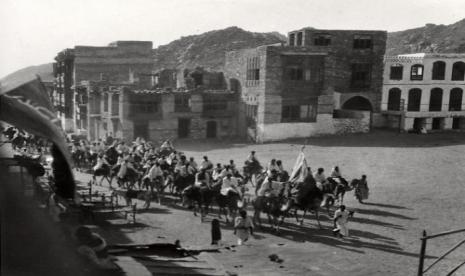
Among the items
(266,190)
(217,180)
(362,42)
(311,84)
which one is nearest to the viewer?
(266,190)

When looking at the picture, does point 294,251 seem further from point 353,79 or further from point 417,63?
point 417,63

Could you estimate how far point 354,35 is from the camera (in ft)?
143

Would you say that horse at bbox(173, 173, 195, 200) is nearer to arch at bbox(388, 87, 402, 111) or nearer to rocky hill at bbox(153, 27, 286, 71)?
arch at bbox(388, 87, 402, 111)

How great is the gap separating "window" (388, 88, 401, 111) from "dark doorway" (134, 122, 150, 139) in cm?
2402

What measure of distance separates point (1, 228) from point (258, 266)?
A: 6604 millimetres

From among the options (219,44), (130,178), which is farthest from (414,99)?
(219,44)

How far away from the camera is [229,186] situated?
58.6 feet

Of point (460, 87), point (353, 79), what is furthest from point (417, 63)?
point (353, 79)

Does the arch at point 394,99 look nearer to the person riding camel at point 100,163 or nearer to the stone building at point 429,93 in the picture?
the stone building at point 429,93

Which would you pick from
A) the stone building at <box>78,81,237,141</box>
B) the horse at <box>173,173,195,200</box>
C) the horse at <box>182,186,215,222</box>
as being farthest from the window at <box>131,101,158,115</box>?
the horse at <box>182,186,215,222</box>

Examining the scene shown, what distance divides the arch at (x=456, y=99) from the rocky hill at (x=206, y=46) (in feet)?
181

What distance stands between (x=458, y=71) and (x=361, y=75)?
1085cm

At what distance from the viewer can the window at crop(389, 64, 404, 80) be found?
158 ft

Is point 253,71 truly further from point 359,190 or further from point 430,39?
point 430,39
